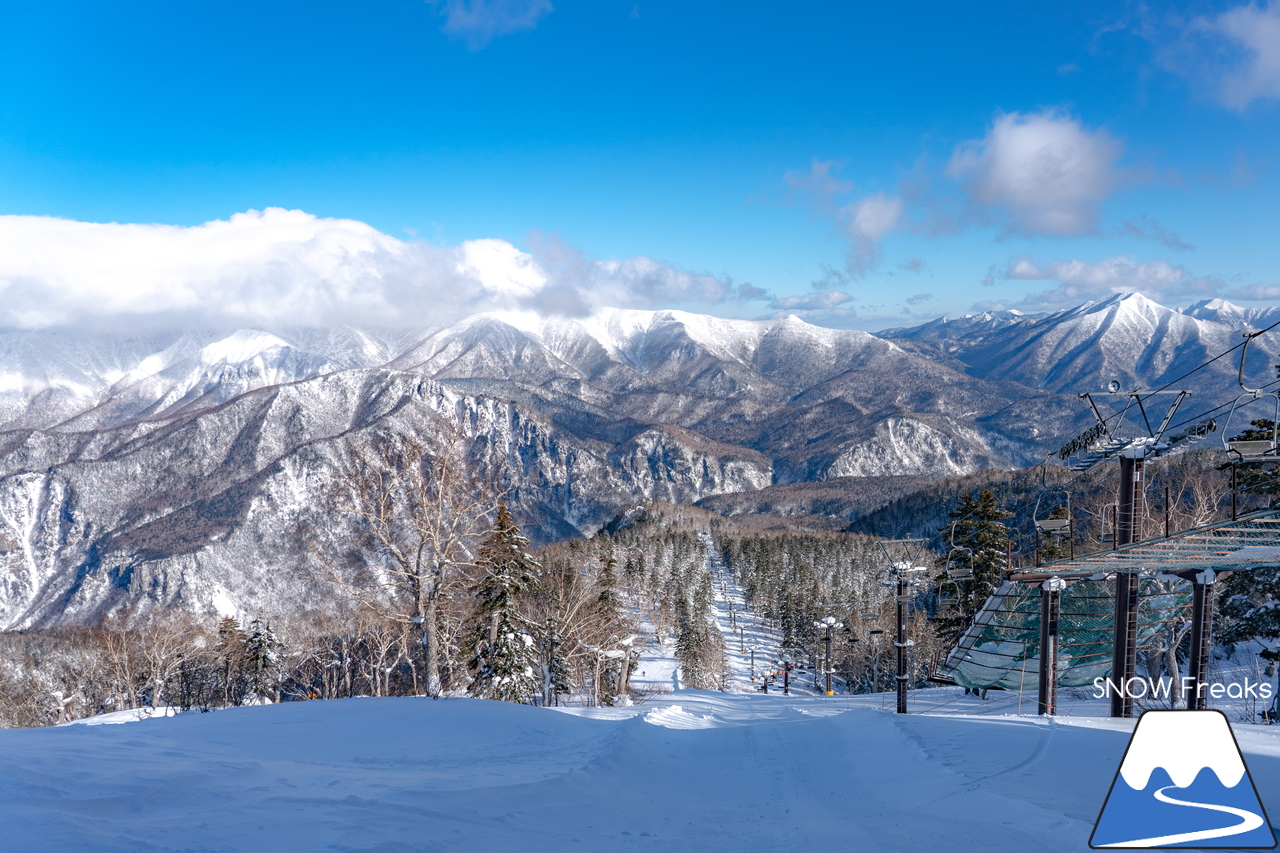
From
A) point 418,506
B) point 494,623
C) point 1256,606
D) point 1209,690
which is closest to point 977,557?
point 1256,606

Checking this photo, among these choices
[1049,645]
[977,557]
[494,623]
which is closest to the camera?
[1049,645]

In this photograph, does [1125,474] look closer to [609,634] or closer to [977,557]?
[977,557]

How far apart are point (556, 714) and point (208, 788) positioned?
35.0 ft

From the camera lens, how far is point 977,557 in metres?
31.4

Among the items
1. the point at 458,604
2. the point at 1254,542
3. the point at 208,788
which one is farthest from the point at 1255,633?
the point at 458,604

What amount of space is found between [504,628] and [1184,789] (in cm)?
2738

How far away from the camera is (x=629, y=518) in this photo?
18825 centimetres

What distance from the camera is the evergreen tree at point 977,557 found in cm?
3145

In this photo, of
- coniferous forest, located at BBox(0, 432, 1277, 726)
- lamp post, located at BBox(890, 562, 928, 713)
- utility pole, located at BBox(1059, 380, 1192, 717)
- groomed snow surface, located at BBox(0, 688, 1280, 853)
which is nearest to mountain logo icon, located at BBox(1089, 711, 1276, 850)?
groomed snow surface, located at BBox(0, 688, 1280, 853)

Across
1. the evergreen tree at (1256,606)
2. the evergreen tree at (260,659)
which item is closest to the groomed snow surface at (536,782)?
the evergreen tree at (1256,606)

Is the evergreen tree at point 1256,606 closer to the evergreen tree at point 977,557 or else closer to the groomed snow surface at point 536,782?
the evergreen tree at point 977,557

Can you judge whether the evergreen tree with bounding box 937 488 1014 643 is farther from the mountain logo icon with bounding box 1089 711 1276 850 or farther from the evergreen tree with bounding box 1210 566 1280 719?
the mountain logo icon with bounding box 1089 711 1276 850

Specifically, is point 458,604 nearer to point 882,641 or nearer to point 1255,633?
point 1255,633

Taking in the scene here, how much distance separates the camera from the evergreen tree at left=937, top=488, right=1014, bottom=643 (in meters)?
31.5
